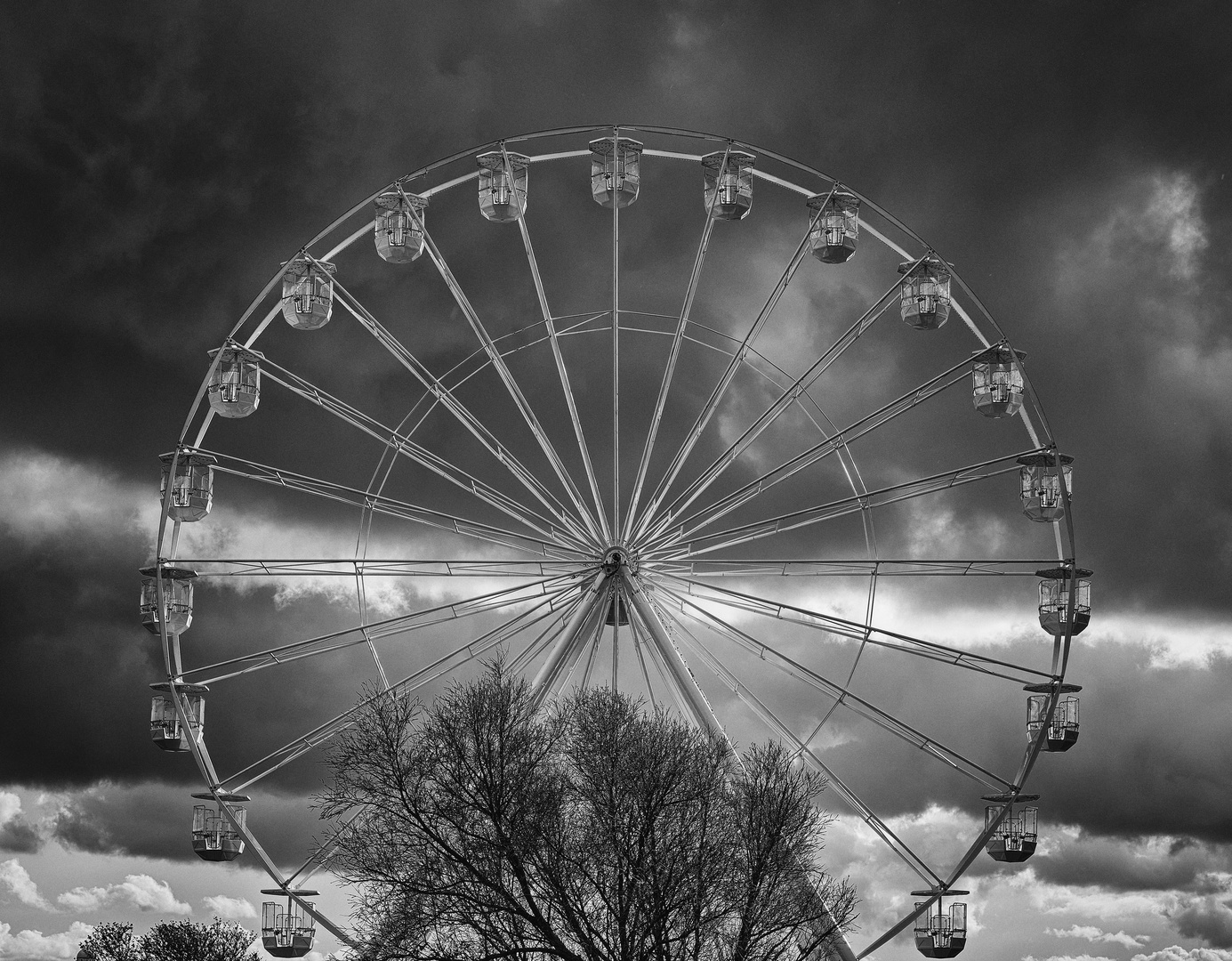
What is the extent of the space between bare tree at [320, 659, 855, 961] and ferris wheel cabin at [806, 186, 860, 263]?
33.8 ft

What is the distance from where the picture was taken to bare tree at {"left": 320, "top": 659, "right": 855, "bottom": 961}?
98.7ft

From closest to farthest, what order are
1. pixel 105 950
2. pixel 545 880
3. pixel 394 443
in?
pixel 545 880, pixel 394 443, pixel 105 950

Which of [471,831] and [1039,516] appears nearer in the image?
[471,831]

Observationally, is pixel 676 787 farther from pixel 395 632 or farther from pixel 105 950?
pixel 105 950

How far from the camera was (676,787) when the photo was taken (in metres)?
31.5

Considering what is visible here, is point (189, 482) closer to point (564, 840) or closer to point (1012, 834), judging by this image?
point (564, 840)

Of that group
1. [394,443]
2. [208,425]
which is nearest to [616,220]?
[394,443]

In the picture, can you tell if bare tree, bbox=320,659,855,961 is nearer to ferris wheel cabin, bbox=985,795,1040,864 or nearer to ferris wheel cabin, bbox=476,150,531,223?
ferris wheel cabin, bbox=985,795,1040,864

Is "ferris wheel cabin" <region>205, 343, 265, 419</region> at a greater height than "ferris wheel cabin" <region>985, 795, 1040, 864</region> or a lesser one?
greater

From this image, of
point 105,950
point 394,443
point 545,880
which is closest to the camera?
point 545,880

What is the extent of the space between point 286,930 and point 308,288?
43.1 ft

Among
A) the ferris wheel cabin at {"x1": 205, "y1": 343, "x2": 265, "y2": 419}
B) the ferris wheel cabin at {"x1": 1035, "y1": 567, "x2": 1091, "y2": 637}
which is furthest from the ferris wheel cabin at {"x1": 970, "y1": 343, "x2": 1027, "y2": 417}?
the ferris wheel cabin at {"x1": 205, "y1": 343, "x2": 265, "y2": 419}


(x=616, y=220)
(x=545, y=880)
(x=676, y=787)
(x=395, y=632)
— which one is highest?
(x=616, y=220)

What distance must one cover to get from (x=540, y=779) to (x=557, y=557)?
4211mm
